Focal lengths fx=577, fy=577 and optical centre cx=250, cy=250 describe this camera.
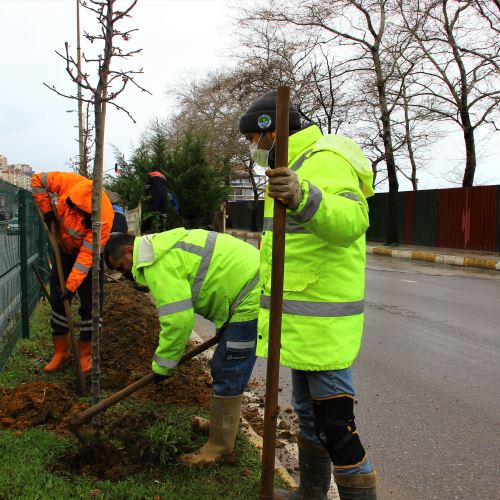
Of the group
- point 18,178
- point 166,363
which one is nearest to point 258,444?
point 166,363

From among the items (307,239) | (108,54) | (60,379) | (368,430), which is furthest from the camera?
(60,379)

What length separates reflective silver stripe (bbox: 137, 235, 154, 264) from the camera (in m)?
2.79

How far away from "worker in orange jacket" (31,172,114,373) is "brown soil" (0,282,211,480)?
14.2 inches

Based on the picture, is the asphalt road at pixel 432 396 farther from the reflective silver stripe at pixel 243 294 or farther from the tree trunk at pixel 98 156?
the tree trunk at pixel 98 156

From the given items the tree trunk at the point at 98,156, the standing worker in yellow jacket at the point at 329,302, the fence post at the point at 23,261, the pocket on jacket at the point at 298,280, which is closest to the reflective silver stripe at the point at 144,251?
the tree trunk at the point at 98,156

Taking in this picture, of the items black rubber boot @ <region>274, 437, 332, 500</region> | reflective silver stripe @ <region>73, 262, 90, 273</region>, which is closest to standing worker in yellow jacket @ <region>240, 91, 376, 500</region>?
black rubber boot @ <region>274, 437, 332, 500</region>

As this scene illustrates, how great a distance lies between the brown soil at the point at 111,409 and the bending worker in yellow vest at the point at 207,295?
369 millimetres

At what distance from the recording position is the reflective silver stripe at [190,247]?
2.92 m

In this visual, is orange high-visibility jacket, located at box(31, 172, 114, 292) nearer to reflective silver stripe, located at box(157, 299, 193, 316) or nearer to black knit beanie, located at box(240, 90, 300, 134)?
reflective silver stripe, located at box(157, 299, 193, 316)

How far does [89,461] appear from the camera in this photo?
296 cm

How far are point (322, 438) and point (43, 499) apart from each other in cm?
124

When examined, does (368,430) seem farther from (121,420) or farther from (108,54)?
(108,54)

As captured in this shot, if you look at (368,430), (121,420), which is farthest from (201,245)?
(368,430)

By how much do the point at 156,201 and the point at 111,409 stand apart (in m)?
6.14
